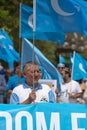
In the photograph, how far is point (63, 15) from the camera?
11.4 metres

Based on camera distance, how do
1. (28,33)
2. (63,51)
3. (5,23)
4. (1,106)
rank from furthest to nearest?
(63,51) < (5,23) < (28,33) < (1,106)

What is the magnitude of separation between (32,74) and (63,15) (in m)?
2.66

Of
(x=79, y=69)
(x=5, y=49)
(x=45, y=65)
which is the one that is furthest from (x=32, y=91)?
(x=79, y=69)

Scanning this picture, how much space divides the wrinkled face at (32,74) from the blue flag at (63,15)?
2.31m

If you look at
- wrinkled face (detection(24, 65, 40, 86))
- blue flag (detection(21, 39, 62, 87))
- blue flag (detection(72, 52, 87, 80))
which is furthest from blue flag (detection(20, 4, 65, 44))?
wrinkled face (detection(24, 65, 40, 86))

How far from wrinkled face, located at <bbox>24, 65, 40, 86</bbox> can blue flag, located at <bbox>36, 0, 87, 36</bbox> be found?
2.31 metres

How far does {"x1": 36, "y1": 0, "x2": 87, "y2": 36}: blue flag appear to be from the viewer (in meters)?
11.2

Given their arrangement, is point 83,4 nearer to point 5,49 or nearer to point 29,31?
point 29,31

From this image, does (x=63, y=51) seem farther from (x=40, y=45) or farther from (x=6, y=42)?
(x=6, y=42)

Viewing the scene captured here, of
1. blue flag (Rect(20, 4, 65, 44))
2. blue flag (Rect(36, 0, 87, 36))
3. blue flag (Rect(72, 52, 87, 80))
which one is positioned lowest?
blue flag (Rect(72, 52, 87, 80))

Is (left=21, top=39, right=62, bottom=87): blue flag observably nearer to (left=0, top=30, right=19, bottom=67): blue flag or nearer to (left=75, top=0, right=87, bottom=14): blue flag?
(left=75, top=0, right=87, bottom=14): blue flag

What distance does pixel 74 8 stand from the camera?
1123 centimetres

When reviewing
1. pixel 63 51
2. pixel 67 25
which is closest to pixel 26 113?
pixel 67 25

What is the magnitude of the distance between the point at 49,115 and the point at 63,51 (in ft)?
159
